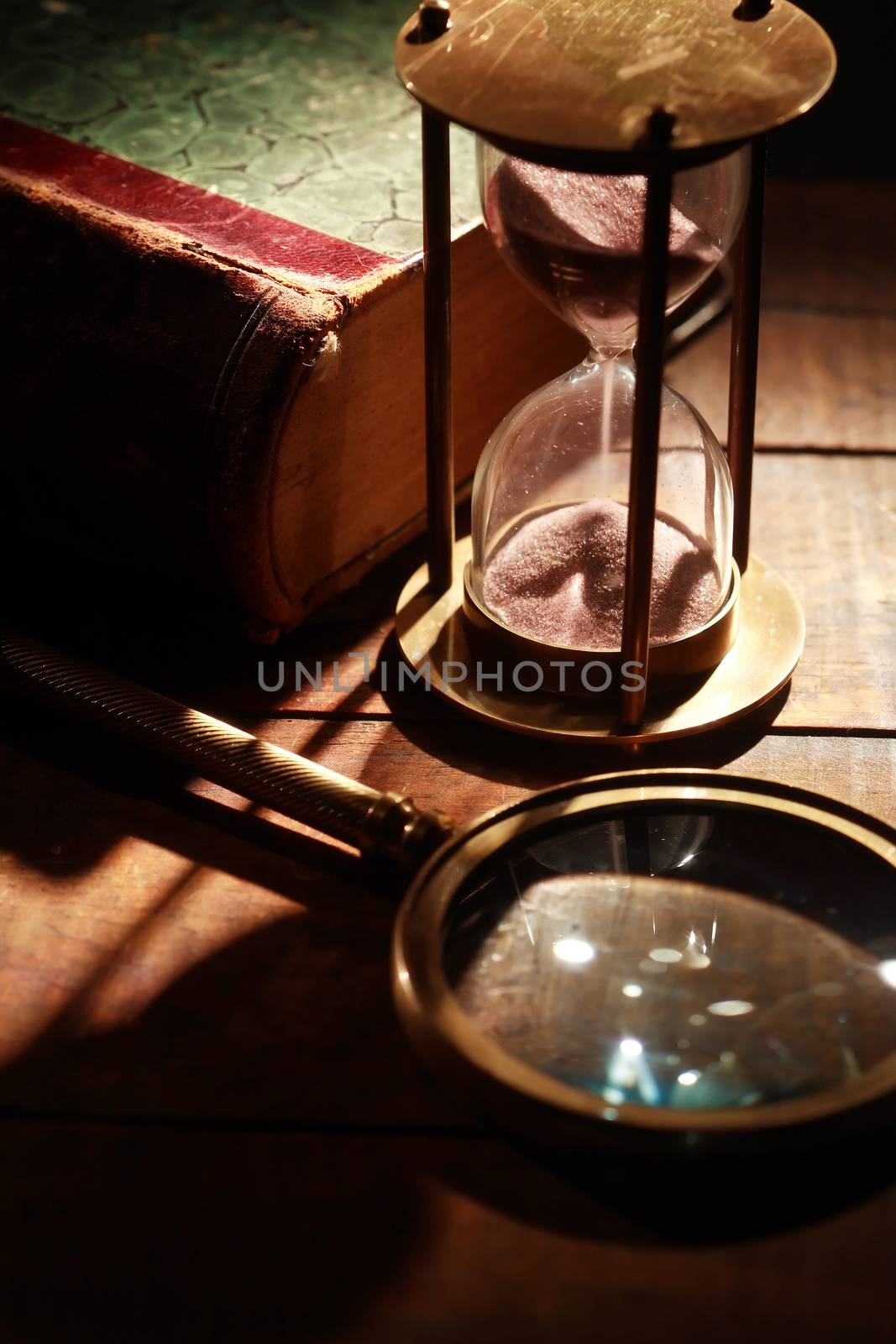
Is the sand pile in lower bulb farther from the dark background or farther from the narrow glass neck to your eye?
the dark background

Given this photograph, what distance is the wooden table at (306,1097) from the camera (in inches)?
21.9

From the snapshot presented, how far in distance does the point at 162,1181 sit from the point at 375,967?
15 cm

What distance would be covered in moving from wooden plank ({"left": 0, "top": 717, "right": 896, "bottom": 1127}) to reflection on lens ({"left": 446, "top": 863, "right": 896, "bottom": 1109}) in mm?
55

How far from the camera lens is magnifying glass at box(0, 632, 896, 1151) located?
0.59 meters

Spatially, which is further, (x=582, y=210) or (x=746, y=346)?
(x=746, y=346)

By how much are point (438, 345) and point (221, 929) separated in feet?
1.17

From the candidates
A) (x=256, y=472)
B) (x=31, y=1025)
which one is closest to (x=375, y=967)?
(x=31, y=1025)

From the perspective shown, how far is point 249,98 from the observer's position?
1103 millimetres

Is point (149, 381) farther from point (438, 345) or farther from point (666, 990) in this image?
point (666, 990)

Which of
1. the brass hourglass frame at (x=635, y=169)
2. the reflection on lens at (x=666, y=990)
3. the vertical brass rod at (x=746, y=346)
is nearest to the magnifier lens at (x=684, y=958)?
the reflection on lens at (x=666, y=990)

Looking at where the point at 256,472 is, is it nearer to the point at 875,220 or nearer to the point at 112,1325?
the point at 112,1325

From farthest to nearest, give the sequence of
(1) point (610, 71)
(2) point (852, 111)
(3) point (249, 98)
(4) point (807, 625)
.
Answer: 1. (2) point (852, 111)
2. (3) point (249, 98)
3. (4) point (807, 625)
4. (1) point (610, 71)

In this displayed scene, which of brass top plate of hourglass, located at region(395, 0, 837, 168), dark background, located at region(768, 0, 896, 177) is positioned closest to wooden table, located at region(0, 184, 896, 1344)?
brass top plate of hourglass, located at region(395, 0, 837, 168)

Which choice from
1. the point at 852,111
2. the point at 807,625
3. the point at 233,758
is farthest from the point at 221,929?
the point at 852,111
